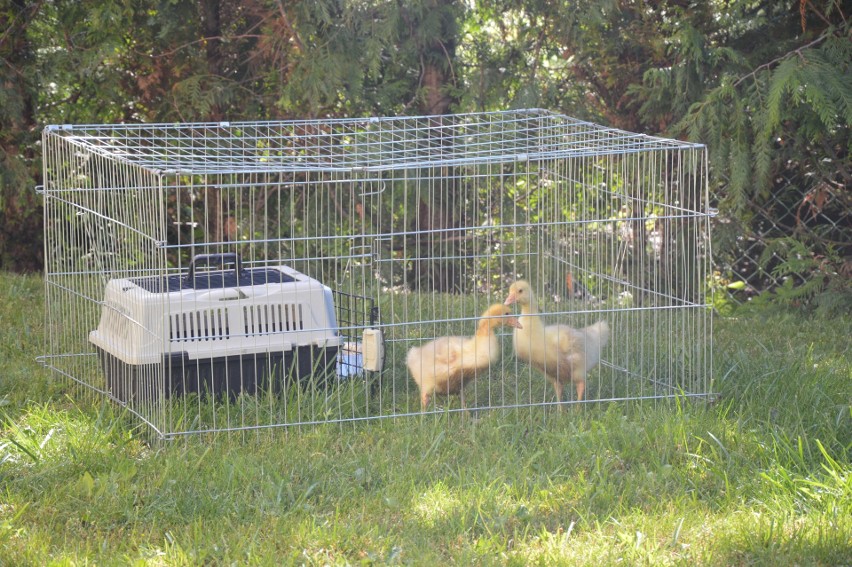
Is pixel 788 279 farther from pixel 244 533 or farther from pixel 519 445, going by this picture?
pixel 244 533

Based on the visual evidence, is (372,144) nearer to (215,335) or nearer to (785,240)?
(215,335)

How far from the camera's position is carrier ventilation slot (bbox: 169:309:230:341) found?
3633 mm

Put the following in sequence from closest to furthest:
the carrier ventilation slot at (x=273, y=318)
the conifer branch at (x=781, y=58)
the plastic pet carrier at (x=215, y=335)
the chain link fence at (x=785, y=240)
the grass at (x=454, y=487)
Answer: the grass at (x=454, y=487), the plastic pet carrier at (x=215, y=335), the carrier ventilation slot at (x=273, y=318), the conifer branch at (x=781, y=58), the chain link fence at (x=785, y=240)

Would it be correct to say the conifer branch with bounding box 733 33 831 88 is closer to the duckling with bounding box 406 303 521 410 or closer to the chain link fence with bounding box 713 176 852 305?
the chain link fence with bounding box 713 176 852 305

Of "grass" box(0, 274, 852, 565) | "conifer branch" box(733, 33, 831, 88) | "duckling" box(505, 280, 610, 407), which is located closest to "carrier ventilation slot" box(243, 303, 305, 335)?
"grass" box(0, 274, 852, 565)

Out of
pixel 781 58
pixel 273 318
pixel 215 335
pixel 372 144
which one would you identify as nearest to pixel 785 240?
pixel 781 58

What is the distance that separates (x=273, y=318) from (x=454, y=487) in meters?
1.07

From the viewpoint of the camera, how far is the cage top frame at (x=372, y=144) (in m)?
3.65

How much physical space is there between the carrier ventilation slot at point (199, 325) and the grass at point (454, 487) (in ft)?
1.20

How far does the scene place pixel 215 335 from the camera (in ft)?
12.1

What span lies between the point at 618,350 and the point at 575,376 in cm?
61

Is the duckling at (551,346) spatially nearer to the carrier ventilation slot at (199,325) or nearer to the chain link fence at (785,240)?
the carrier ventilation slot at (199,325)

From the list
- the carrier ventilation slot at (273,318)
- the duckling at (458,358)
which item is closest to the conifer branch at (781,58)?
the duckling at (458,358)

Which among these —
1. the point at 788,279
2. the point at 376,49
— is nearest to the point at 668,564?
the point at 788,279
